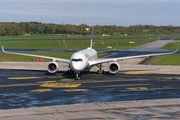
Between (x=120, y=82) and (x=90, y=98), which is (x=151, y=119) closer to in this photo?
(x=90, y=98)

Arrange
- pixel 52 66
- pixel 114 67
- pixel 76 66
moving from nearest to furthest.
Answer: pixel 76 66 < pixel 114 67 < pixel 52 66

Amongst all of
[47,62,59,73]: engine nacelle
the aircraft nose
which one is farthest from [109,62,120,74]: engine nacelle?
[47,62,59,73]: engine nacelle

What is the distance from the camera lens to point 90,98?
2520 centimetres

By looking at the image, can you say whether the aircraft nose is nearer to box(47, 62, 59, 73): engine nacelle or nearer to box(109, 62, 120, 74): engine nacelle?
box(47, 62, 59, 73): engine nacelle

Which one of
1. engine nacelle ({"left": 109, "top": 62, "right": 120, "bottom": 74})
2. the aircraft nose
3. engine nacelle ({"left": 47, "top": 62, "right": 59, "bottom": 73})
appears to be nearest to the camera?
the aircraft nose

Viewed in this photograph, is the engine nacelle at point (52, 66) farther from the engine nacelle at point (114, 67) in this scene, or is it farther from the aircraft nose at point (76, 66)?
the engine nacelle at point (114, 67)

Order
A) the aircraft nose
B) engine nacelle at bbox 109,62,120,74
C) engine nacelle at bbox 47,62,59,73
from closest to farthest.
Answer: the aircraft nose
engine nacelle at bbox 109,62,120,74
engine nacelle at bbox 47,62,59,73

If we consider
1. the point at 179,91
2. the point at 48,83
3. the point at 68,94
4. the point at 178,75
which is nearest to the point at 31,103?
the point at 68,94

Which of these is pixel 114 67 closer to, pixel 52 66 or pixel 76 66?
pixel 76 66

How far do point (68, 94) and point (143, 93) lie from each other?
26.6 ft

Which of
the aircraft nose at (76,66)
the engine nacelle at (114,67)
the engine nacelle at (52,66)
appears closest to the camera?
the aircraft nose at (76,66)

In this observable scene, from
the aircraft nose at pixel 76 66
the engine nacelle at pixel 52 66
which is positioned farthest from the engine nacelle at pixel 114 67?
the engine nacelle at pixel 52 66

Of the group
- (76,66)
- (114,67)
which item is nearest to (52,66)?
(76,66)

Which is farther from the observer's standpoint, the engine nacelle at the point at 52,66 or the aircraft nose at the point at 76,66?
the engine nacelle at the point at 52,66
